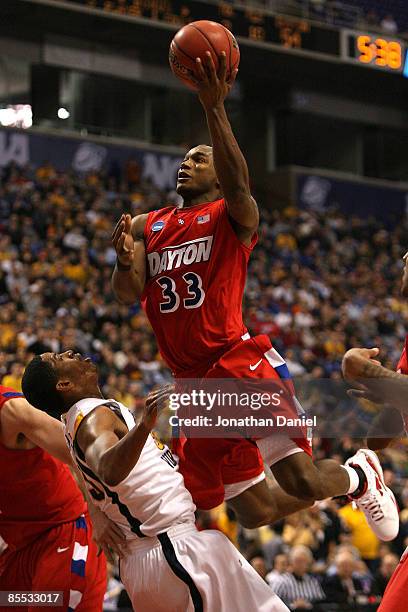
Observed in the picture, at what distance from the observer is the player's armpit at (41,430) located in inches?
180

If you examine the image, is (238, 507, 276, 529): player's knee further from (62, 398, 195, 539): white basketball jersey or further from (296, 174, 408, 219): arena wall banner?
(296, 174, 408, 219): arena wall banner

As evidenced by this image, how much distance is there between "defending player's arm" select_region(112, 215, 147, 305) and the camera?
15.4 ft

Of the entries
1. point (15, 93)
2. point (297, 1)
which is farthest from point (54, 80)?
point (297, 1)

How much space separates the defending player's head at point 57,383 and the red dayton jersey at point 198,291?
52 centimetres

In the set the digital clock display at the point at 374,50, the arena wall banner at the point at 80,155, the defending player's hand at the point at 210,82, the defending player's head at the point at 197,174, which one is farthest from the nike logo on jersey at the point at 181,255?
the digital clock display at the point at 374,50

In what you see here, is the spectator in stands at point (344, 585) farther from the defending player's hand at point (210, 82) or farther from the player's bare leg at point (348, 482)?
the defending player's hand at point (210, 82)

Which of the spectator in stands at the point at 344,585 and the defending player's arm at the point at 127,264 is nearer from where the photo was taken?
the defending player's arm at the point at 127,264

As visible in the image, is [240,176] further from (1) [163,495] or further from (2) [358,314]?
(2) [358,314]

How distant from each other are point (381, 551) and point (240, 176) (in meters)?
5.78

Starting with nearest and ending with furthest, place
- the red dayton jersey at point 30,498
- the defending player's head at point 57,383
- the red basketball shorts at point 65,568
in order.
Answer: the defending player's head at point 57,383
the red basketball shorts at point 65,568
the red dayton jersey at point 30,498

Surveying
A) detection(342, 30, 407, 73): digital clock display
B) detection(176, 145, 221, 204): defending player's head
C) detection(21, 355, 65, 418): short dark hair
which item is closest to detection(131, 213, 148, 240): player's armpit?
detection(176, 145, 221, 204): defending player's head

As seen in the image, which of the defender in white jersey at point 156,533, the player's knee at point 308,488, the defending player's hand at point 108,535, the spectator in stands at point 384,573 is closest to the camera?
the defender in white jersey at point 156,533

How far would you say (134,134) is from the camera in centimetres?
2014

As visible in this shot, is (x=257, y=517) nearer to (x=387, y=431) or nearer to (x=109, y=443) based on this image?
(x=387, y=431)
